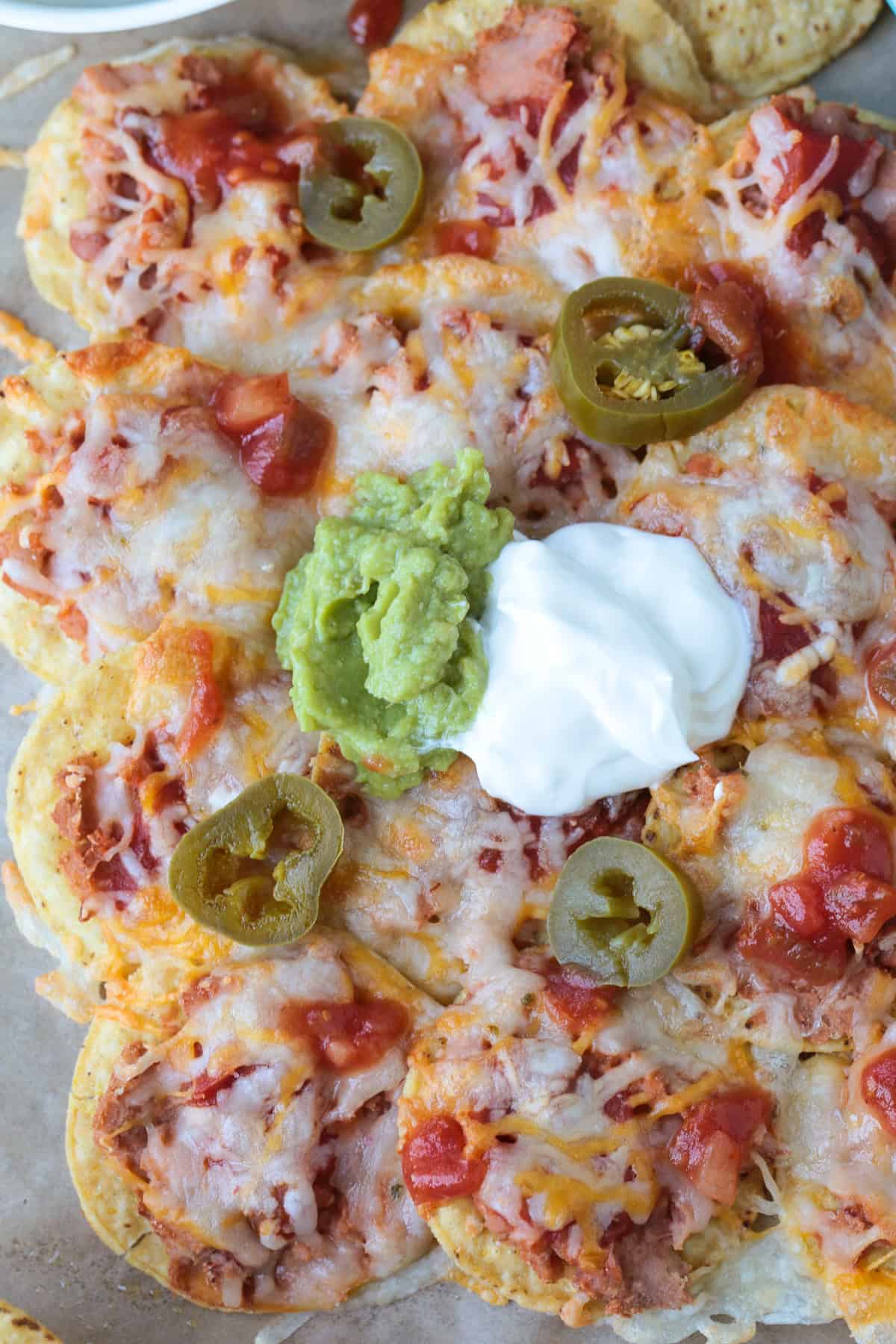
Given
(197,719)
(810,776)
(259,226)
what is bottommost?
(810,776)

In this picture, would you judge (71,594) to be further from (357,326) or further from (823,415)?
(823,415)

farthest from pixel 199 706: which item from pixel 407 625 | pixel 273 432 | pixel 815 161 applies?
pixel 815 161

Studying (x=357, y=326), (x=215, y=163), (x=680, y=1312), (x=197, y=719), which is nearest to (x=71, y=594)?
(x=197, y=719)

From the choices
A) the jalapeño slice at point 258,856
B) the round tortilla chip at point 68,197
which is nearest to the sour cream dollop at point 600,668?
the jalapeño slice at point 258,856

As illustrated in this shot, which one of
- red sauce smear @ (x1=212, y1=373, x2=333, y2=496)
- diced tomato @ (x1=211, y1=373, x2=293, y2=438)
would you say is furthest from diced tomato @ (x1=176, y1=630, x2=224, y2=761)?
diced tomato @ (x1=211, y1=373, x2=293, y2=438)

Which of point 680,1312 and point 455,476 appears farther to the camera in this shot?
point 680,1312

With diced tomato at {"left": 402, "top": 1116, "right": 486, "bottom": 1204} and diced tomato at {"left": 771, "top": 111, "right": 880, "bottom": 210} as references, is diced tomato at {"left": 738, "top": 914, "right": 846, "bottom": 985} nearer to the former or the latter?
diced tomato at {"left": 402, "top": 1116, "right": 486, "bottom": 1204}

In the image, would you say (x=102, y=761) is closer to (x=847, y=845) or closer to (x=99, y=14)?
(x=847, y=845)

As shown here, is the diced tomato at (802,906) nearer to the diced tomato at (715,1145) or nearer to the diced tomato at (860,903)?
the diced tomato at (860,903)
